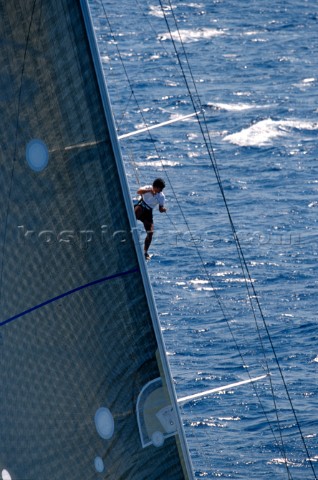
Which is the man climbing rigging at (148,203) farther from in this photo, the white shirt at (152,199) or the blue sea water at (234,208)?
the blue sea water at (234,208)

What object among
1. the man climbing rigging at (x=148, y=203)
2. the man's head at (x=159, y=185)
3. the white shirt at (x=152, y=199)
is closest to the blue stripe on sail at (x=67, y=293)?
the man climbing rigging at (x=148, y=203)

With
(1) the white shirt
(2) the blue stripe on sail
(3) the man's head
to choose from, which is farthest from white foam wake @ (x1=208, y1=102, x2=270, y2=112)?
(2) the blue stripe on sail

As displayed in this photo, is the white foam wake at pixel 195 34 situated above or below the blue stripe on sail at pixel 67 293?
below

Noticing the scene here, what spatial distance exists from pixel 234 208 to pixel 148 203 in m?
20.9

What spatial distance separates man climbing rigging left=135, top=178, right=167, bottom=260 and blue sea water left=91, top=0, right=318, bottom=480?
6.98ft

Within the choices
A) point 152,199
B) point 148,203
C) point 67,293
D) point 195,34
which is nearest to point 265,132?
point 195,34

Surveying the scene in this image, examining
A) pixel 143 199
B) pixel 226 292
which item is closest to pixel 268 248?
pixel 226 292

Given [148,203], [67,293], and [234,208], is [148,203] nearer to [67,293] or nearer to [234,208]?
[67,293]

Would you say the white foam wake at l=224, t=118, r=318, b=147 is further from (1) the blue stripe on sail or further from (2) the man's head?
(1) the blue stripe on sail

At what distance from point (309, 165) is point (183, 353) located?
1527cm

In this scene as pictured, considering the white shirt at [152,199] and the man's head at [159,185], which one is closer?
the man's head at [159,185]

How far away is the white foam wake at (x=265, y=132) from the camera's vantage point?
51719mm

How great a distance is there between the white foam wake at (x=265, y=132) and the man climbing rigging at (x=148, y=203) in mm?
27228

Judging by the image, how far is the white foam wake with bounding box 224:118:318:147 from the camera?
51719mm
